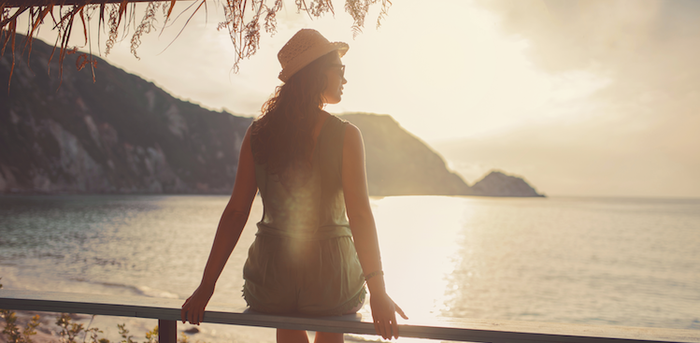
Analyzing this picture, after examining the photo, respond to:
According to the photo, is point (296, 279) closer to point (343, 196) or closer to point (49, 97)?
point (343, 196)

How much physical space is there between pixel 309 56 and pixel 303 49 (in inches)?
1.4

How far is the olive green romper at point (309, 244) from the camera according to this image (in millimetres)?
1332

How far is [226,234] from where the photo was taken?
1.38 m

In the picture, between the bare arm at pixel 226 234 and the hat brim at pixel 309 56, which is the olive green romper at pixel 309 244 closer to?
the bare arm at pixel 226 234

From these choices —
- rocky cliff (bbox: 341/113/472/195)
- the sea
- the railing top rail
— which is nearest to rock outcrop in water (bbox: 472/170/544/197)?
rocky cliff (bbox: 341/113/472/195)

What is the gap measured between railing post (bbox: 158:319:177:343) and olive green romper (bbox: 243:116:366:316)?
0.46 m

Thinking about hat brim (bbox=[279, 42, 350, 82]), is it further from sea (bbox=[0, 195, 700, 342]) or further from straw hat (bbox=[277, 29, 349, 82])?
sea (bbox=[0, 195, 700, 342])

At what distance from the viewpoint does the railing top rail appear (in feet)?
3.90

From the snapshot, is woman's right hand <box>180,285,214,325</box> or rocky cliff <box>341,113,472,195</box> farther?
rocky cliff <box>341,113,472,195</box>

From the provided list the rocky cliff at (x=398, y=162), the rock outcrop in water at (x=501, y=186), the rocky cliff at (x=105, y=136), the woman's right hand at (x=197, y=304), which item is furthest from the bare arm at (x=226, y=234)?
the rock outcrop in water at (x=501, y=186)

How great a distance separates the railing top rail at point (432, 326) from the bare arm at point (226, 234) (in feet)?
0.17

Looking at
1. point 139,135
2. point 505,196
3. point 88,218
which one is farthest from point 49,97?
point 505,196

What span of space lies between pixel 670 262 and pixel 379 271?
35244 millimetres

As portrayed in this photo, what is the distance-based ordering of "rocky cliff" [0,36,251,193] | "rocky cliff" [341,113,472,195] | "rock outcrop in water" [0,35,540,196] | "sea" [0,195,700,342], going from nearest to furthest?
"sea" [0,195,700,342], "rocky cliff" [0,36,251,193], "rock outcrop in water" [0,35,540,196], "rocky cliff" [341,113,472,195]
